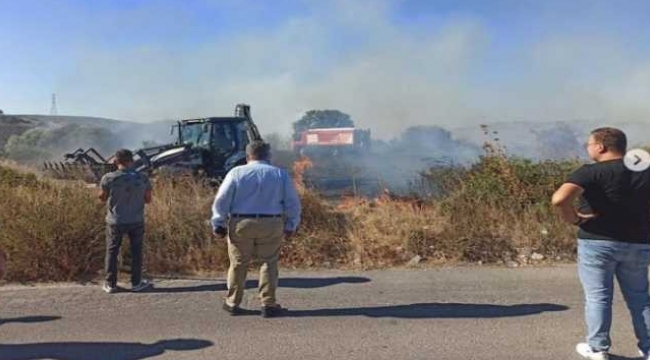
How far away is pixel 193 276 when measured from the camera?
6.70 m

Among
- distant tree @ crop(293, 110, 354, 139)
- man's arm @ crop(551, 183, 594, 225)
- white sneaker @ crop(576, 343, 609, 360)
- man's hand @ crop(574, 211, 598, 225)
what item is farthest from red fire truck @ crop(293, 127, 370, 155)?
man's arm @ crop(551, 183, 594, 225)

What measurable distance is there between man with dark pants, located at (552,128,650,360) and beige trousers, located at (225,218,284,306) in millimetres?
2496

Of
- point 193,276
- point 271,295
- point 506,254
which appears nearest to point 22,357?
point 271,295

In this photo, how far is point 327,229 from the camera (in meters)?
7.95

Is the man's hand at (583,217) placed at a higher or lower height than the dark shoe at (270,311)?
higher

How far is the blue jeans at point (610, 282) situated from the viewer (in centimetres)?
379

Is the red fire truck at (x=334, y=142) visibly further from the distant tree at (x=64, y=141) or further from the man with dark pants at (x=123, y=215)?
the man with dark pants at (x=123, y=215)

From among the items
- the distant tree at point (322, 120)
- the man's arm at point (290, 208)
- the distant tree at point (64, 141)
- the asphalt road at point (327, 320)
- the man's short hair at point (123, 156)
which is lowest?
the asphalt road at point (327, 320)

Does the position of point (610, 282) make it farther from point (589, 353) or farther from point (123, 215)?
point (123, 215)

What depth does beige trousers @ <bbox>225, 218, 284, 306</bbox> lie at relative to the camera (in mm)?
5051

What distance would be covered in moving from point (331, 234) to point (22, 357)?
4348 millimetres

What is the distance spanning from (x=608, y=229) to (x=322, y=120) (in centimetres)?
5453

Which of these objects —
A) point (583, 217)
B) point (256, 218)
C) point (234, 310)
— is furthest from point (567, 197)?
point (234, 310)

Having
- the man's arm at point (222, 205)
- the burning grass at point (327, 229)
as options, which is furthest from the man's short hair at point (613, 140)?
the burning grass at point (327, 229)
